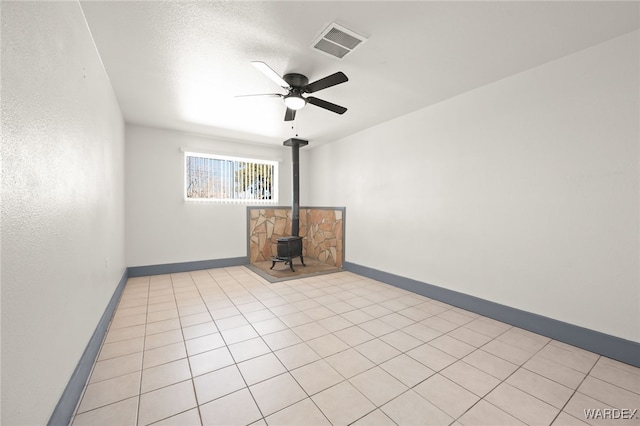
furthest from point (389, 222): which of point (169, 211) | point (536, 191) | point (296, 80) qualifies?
point (169, 211)

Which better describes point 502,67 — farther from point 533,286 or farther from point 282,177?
point 282,177

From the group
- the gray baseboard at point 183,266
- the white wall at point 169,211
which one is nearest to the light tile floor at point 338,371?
the gray baseboard at point 183,266

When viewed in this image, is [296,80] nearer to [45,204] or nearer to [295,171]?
[45,204]

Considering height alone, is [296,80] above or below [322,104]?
above

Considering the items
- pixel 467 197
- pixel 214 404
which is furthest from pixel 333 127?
pixel 214 404

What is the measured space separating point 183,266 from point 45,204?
3.93 m

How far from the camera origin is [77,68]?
1.74m

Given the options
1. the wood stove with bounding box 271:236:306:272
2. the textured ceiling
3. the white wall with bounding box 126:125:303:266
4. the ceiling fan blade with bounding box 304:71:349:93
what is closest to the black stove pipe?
the wood stove with bounding box 271:236:306:272

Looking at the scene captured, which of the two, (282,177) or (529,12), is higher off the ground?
(529,12)

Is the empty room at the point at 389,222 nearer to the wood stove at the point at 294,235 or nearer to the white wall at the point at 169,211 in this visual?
the white wall at the point at 169,211

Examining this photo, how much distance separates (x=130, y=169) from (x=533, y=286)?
5.95 metres

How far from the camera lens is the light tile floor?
151cm

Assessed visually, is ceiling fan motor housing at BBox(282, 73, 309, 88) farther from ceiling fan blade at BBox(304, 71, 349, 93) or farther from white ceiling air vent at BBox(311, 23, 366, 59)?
white ceiling air vent at BBox(311, 23, 366, 59)

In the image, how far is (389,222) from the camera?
13.7 feet
